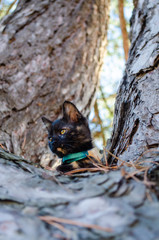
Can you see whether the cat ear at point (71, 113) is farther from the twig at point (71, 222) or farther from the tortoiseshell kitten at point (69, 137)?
the twig at point (71, 222)

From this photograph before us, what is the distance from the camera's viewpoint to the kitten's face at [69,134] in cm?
170

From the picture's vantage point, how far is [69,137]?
173cm

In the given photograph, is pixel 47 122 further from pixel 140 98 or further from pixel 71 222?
pixel 71 222

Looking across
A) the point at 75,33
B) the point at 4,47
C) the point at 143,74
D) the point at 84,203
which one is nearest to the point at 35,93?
the point at 4,47

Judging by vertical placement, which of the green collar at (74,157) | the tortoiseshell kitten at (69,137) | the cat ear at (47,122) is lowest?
the green collar at (74,157)

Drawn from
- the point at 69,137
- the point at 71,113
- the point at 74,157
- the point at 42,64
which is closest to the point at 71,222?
the point at 74,157

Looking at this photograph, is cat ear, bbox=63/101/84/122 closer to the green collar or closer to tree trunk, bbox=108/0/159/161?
the green collar

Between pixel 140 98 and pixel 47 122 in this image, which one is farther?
pixel 47 122

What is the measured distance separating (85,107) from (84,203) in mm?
2022

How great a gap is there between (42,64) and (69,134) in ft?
2.78

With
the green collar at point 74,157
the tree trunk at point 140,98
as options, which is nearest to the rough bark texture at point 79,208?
the tree trunk at point 140,98

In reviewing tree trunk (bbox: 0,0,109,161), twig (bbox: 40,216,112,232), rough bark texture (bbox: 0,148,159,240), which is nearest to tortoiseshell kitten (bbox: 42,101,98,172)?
tree trunk (bbox: 0,0,109,161)

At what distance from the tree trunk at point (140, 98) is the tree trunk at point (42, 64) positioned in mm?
881

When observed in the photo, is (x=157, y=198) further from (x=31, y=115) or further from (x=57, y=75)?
(x=57, y=75)
